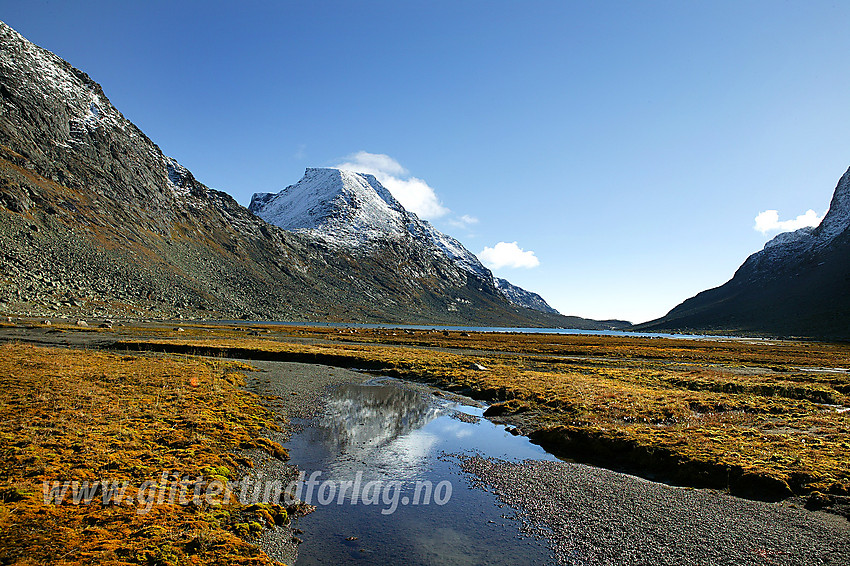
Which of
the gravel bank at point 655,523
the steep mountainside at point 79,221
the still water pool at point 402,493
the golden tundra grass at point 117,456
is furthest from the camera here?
the steep mountainside at point 79,221

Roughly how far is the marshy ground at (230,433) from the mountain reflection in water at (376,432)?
2.94 meters

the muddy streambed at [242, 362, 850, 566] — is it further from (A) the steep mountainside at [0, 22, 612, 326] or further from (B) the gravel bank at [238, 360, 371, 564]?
(A) the steep mountainside at [0, 22, 612, 326]

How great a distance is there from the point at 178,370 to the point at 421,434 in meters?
24.6

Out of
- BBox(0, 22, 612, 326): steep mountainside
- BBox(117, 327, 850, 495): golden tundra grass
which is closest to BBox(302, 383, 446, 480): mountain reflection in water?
BBox(117, 327, 850, 495): golden tundra grass

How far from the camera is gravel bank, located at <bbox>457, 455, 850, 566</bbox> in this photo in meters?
12.0

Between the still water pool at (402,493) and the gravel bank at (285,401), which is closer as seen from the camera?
the gravel bank at (285,401)

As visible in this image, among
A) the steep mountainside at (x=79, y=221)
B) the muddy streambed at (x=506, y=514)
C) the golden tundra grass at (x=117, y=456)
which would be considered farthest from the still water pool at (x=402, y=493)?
the steep mountainside at (x=79, y=221)

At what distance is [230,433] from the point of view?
65.3ft

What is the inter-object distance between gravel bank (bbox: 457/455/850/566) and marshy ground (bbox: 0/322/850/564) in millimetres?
1936

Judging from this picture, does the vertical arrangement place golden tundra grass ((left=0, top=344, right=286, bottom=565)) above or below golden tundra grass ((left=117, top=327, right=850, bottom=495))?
above

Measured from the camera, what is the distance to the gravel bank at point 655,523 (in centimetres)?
1198

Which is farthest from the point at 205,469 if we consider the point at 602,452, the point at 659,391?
the point at 659,391

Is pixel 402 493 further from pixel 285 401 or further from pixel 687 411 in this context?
pixel 687 411

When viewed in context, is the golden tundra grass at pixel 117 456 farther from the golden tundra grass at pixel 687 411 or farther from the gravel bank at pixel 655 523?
the golden tundra grass at pixel 687 411
